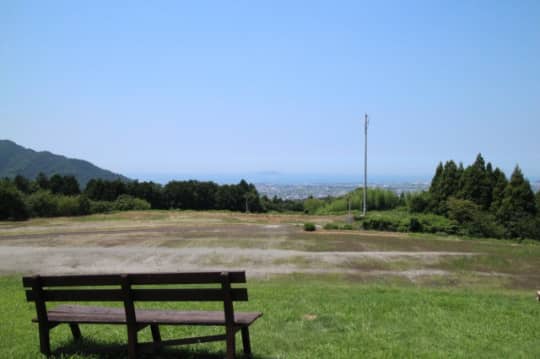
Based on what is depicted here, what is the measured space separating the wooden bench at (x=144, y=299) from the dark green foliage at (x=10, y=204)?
38.7 metres

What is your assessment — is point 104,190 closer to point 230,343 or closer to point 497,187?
point 497,187

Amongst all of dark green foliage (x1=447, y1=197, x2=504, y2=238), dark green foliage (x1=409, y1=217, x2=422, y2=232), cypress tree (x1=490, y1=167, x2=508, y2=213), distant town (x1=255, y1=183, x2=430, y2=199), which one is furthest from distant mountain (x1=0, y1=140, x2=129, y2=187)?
dark green foliage (x1=409, y1=217, x2=422, y2=232)

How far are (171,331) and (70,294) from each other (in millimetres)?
1662

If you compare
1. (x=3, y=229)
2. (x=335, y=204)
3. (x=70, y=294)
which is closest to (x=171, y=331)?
(x=70, y=294)

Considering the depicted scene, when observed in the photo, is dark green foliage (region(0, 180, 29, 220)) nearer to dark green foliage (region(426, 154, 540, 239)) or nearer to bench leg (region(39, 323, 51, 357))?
dark green foliage (region(426, 154, 540, 239))

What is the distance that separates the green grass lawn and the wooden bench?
0.41 metres

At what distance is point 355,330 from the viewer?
5.72 metres

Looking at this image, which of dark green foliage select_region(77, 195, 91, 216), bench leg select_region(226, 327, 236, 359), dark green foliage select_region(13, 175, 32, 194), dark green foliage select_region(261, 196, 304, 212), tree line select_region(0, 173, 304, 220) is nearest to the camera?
bench leg select_region(226, 327, 236, 359)

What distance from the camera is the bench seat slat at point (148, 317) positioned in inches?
171

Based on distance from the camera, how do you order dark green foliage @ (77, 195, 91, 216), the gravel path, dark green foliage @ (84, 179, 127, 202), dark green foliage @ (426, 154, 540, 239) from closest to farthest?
1. the gravel path
2. dark green foliage @ (426, 154, 540, 239)
3. dark green foliage @ (77, 195, 91, 216)
4. dark green foliage @ (84, 179, 127, 202)

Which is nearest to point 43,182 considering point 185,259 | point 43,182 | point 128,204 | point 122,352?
point 43,182

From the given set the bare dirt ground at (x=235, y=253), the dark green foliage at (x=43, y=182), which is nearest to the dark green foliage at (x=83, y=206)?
the dark green foliage at (x=43, y=182)

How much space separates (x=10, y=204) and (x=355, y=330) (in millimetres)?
40513

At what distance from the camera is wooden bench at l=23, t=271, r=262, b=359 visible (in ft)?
13.5
